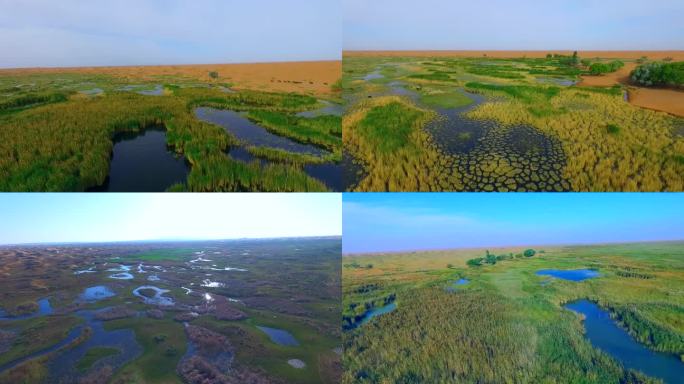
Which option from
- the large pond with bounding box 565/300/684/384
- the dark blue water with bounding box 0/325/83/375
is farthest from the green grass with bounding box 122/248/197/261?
the large pond with bounding box 565/300/684/384

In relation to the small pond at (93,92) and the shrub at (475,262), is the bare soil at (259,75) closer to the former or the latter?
the small pond at (93,92)

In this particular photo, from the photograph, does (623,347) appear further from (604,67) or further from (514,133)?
(604,67)

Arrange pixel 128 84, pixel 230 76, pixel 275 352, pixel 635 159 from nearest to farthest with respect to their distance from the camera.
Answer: pixel 635 159 → pixel 275 352 → pixel 128 84 → pixel 230 76

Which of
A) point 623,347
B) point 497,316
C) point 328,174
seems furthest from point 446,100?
point 623,347

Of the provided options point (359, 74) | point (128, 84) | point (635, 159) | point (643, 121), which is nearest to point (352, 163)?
point (359, 74)

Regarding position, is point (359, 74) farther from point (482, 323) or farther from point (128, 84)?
point (128, 84)

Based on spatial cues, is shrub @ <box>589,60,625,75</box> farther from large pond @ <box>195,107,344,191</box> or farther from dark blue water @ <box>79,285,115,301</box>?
dark blue water @ <box>79,285,115,301</box>

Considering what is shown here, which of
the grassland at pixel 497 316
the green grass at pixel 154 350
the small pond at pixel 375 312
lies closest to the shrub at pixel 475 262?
the grassland at pixel 497 316
